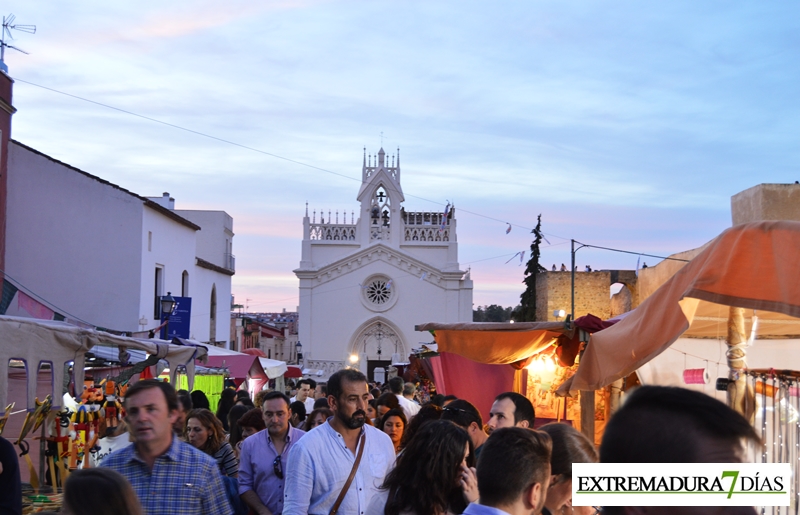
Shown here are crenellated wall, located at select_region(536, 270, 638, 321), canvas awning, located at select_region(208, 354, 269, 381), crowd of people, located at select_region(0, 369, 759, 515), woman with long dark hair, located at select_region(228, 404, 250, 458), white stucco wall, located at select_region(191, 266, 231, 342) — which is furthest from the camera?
white stucco wall, located at select_region(191, 266, 231, 342)

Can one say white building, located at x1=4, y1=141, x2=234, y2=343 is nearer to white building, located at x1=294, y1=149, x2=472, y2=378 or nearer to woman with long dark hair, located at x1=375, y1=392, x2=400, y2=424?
woman with long dark hair, located at x1=375, y1=392, x2=400, y2=424

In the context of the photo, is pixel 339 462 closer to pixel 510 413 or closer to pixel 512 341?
pixel 510 413

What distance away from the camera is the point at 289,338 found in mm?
75250

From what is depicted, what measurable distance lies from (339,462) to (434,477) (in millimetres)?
809

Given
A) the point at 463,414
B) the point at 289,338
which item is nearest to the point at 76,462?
the point at 463,414

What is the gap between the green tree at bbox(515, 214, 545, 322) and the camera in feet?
144

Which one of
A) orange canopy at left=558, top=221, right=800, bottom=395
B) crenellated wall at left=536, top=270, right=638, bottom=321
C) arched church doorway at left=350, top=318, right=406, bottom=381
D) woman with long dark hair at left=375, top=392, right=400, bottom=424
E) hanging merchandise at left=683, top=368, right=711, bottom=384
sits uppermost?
crenellated wall at left=536, top=270, right=638, bottom=321

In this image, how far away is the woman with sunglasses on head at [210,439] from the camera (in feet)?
20.0

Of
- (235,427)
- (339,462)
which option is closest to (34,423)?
(235,427)

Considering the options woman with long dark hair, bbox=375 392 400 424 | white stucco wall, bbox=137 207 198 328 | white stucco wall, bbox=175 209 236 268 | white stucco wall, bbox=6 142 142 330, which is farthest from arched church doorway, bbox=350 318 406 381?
woman with long dark hair, bbox=375 392 400 424

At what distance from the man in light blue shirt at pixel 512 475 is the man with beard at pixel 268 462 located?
3.15 metres

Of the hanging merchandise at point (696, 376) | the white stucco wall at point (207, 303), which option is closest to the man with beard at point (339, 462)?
the hanging merchandise at point (696, 376)

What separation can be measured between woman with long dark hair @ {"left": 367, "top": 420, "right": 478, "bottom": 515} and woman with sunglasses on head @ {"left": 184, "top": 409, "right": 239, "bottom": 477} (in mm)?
2681

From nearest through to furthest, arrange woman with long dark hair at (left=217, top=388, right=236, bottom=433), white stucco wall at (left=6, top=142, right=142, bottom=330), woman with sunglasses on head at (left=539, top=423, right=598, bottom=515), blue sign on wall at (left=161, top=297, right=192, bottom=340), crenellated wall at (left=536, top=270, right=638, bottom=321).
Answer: woman with sunglasses on head at (left=539, top=423, right=598, bottom=515) → woman with long dark hair at (left=217, top=388, right=236, bottom=433) → blue sign on wall at (left=161, top=297, right=192, bottom=340) → white stucco wall at (left=6, top=142, right=142, bottom=330) → crenellated wall at (left=536, top=270, right=638, bottom=321)
